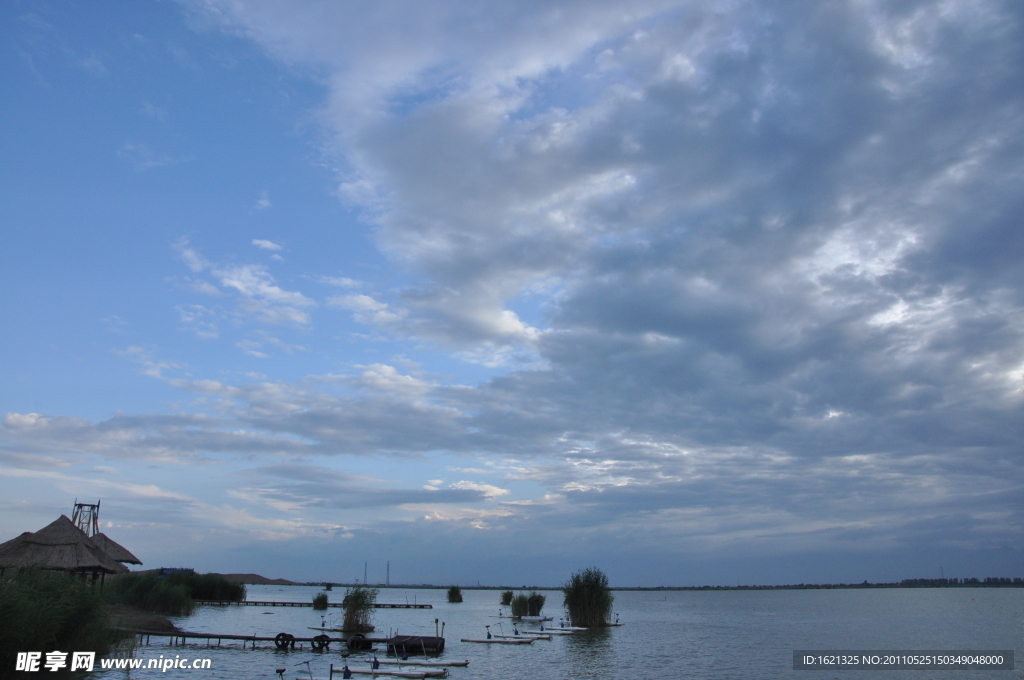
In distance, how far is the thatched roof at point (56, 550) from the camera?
3244 cm

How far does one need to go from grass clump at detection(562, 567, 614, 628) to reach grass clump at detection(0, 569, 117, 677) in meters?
47.2

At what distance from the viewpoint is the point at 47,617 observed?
1666 centimetres

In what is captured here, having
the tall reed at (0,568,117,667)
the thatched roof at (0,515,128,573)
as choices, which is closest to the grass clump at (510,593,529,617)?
the thatched roof at (0,515,128,573)

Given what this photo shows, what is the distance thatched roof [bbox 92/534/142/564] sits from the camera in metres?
49.1

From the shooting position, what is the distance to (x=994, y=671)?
3531 cm

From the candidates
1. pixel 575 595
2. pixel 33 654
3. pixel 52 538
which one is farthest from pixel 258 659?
pixel 575 595

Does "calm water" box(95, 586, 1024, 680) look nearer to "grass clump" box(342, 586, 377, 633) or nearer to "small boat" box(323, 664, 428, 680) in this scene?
"small boat" box(323, 664, 428, 680)

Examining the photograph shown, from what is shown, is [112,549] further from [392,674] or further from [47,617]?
[47,617]

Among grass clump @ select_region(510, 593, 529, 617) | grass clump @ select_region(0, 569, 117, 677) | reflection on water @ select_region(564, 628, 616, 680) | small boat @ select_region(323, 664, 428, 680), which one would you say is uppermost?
grass clump @ select_region(0, 569, 117, 677)

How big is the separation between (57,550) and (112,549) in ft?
63.0

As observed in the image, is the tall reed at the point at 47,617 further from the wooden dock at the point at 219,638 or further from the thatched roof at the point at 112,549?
the thatched roof at the point at 112,549

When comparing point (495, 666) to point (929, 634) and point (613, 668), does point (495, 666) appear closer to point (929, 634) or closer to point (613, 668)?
point (613, 668)

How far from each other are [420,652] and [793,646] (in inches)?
1098

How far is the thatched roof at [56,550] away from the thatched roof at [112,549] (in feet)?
47.7
